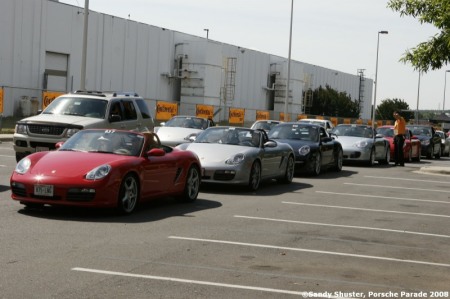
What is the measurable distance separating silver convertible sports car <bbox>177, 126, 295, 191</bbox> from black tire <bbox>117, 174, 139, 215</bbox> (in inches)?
165

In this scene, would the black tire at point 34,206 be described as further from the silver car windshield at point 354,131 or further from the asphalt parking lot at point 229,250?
the silver car windshield at point 354,131

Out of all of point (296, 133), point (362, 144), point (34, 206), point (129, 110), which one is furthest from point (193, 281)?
point (362, 144)

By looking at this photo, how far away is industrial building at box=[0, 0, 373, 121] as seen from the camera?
159 feet

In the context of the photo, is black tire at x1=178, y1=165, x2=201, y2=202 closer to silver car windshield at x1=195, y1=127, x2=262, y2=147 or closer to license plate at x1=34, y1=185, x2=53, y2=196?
license plate at x1=34, y1=185, x2=53, y2=196

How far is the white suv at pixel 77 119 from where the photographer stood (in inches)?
773

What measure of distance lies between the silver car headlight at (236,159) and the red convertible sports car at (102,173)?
2.63 m

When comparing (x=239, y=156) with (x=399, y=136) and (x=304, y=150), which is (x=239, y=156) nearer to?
(x=304, y=150)

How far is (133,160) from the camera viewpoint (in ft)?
40.8

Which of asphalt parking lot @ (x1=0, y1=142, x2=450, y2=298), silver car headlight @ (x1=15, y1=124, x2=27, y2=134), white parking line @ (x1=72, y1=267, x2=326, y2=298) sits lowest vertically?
asphalt parking lot @ (x1=0, y1=142, x2=450, y2=298)

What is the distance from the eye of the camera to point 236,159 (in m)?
16.7

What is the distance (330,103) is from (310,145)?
65.3 meters

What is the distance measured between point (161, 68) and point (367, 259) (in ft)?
175

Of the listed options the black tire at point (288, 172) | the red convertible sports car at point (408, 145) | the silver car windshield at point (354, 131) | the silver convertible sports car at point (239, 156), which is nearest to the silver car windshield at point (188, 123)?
the silver car windshield at point (354, 131)

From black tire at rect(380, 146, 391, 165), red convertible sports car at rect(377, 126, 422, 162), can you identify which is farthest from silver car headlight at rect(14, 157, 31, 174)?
red convertible sports car at rect(377, 126, 422, 162)
